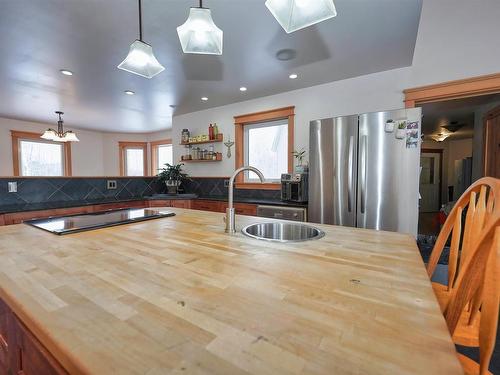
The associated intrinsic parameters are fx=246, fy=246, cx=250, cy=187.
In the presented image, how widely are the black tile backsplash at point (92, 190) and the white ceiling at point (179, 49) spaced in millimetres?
1250

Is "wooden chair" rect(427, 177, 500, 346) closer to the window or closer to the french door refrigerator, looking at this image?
the french door refrigerator

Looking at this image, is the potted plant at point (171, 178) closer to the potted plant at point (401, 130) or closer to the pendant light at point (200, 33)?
the pendant light at point (200, 33)

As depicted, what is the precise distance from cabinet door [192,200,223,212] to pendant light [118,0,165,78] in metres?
2.27

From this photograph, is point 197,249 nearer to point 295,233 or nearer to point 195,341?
point 195,341

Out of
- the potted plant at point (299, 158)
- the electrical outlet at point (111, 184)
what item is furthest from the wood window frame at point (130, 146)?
the potted plant at point (299, 158)

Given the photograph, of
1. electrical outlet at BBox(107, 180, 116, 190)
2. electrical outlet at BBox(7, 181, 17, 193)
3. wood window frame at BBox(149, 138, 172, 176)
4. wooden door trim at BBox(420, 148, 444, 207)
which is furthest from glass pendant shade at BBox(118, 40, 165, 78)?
wooden door trim at BBox(420, 148, 444, 207)

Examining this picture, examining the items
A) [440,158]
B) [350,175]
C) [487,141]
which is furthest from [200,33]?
[440,158]

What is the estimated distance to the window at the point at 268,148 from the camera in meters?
3.65

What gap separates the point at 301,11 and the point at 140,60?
975 mm

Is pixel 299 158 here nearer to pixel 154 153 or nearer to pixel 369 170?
pixel 369 170

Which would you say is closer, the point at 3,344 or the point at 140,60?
the point at 3,344

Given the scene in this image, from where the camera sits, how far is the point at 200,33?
1290mm

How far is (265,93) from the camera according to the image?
3.46 metres

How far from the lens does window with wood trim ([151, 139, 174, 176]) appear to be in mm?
6863
